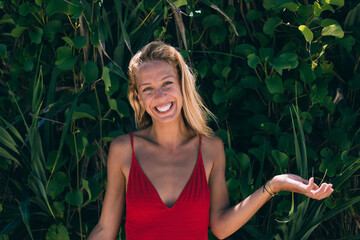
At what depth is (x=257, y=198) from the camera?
5.32 feet

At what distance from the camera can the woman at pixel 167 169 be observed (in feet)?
5.49

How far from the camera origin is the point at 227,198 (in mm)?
1783

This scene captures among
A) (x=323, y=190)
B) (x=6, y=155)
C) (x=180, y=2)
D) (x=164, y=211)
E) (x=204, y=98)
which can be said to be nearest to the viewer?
(x=323, y=190)

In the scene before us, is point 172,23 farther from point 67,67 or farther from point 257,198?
point 257,198

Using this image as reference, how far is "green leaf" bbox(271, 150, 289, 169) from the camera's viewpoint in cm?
183

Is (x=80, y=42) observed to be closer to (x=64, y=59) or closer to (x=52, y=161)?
(x=64, y=59)

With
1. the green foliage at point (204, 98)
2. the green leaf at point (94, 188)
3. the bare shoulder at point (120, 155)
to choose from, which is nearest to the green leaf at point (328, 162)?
the green foliage at point (204, 98)

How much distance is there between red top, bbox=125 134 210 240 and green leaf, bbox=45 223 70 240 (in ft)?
1.02

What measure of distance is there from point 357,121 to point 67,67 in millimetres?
1153

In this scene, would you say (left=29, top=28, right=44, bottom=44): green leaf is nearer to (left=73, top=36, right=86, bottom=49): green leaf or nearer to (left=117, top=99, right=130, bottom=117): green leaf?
(left=73, top=36, right=86, bottom=49): green leaf

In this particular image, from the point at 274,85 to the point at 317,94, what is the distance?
0.16 metres

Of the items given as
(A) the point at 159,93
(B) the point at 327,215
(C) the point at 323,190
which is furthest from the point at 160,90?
(B) the point at 327,215

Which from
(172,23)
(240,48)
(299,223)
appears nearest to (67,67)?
(172,23)

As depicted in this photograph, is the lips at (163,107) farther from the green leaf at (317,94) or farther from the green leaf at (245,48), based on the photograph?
the green leaf at (317,94)
